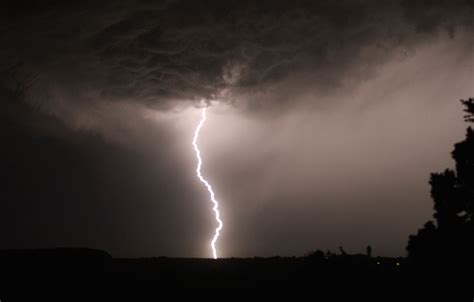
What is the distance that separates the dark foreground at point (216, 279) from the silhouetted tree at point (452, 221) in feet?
1.45

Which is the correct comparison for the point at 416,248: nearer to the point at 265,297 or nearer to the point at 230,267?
the point at 265,297

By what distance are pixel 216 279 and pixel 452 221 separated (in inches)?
526

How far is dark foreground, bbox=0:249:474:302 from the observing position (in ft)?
43.2

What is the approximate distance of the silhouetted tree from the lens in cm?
1141

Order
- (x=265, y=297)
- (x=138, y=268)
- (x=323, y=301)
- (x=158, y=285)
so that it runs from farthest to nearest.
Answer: (x=138, y=268), (x=158, y=285), (x=265, y=297), (x=323, y=301)

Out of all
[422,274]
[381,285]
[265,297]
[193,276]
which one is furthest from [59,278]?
[422,274]

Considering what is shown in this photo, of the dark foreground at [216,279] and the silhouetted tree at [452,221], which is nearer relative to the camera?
the silhouetted tree at [452,221]

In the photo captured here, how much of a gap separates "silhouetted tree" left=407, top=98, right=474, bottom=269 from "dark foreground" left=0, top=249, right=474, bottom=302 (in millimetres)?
441

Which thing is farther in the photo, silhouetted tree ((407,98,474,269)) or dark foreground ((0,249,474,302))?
dark foreground ((0,249,474,302))

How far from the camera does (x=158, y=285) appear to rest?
2091 cm

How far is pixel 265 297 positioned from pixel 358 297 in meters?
4.54

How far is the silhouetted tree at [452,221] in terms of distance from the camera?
11.4 m

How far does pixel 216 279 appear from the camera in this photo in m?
21.8

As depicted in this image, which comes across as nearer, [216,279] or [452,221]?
[452,221]
